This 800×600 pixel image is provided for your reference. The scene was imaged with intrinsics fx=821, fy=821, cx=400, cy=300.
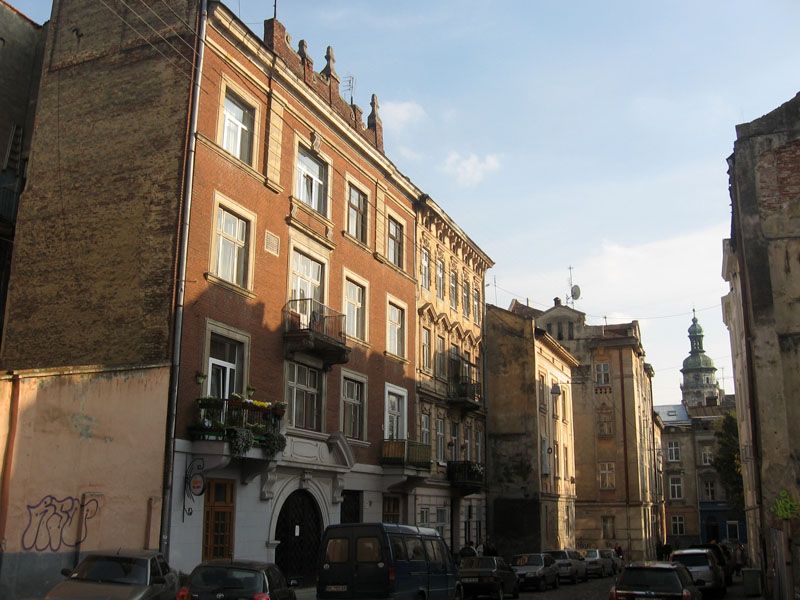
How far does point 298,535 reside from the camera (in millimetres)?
23516

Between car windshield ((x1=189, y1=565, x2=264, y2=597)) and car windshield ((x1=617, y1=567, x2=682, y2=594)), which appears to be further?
car windshield ((x1=617, y1=567, x2=682, y2=594))

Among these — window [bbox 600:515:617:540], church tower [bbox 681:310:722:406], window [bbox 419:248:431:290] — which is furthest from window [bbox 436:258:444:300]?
church tower [bbox 681:310:722:406]

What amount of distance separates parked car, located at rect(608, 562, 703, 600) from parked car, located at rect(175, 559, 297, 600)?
6463 mm

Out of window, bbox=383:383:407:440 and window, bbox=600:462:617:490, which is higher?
window, bbox=383:383:407:440

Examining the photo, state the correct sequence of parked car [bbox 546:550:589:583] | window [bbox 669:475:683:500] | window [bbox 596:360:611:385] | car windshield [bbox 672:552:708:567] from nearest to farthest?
1. car windshield [bbox 672:552:708:567]
2. parked car [bbox 546:550:589:583]
3. window [bbox 596:360:611:385]
4. window [bbox 669:475:683:500]

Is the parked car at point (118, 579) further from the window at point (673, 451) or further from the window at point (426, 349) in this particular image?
the window at point (673, 451)

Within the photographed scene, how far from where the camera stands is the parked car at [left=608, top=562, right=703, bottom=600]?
1491cm

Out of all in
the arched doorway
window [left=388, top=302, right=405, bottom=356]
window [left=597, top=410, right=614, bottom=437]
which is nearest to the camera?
the arched doorway

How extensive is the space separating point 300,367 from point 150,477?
6.75 metres

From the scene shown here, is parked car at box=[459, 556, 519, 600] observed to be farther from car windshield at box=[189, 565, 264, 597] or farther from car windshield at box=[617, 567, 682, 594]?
car windshield at box=[189, 565, 264, 597]

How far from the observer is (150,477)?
18453 millimetres

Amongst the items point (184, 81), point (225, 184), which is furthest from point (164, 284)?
point (184, 81)

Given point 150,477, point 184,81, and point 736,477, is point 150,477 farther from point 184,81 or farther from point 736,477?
point 736,477

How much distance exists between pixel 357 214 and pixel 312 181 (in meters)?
3.14
